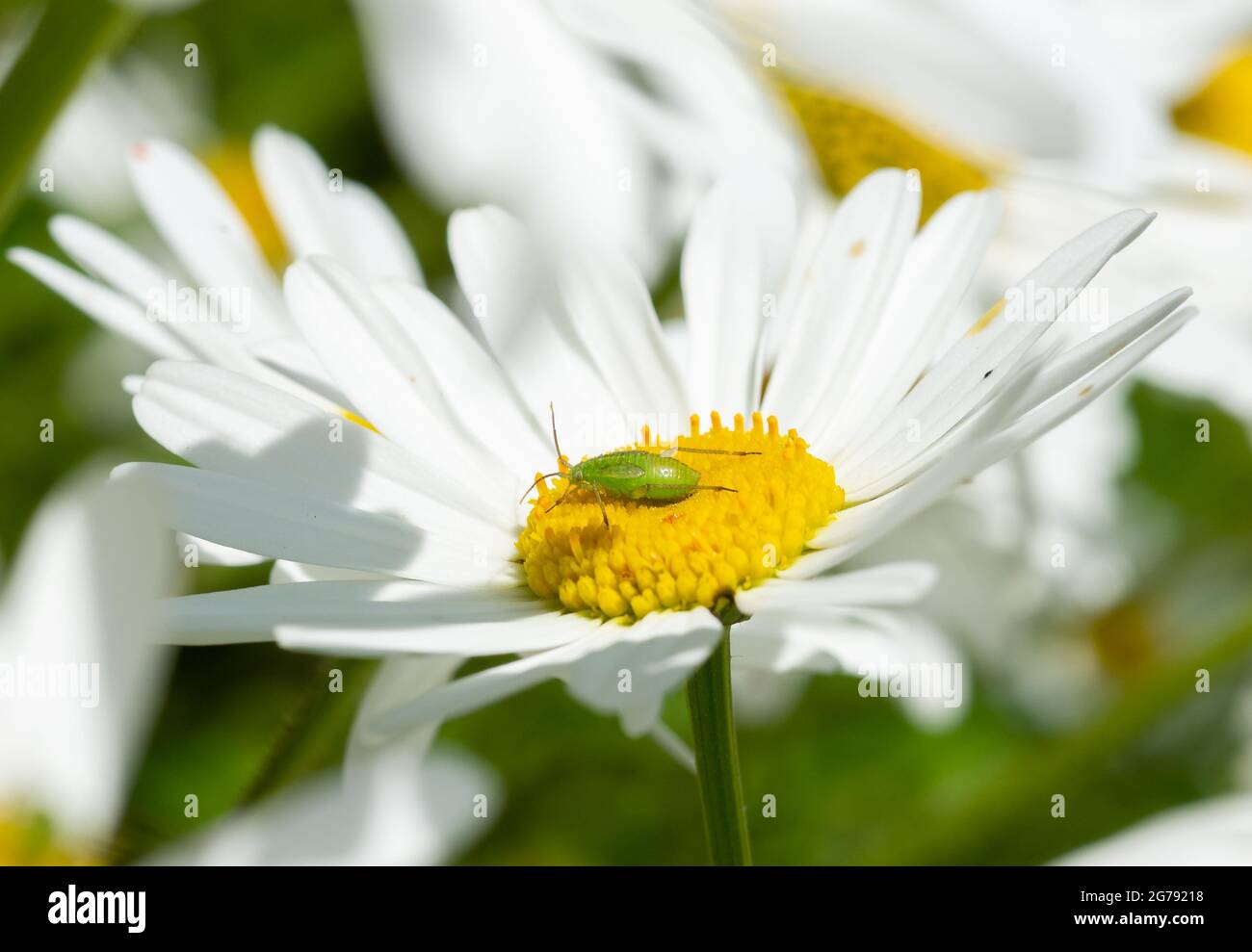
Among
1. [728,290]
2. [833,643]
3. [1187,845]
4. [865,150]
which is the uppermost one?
[865,150]

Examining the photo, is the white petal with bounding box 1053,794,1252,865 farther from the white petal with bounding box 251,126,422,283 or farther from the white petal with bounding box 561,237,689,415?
the white petal with bounding box 251,126,422,283

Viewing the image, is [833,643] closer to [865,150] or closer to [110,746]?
[110,746]

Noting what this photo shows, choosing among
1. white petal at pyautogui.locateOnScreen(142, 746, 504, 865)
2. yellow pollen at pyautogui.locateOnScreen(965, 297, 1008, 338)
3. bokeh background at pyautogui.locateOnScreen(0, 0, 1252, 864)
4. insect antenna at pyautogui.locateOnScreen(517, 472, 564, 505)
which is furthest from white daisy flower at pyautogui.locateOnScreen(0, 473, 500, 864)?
bokeh background at pyautogui.locateOnScreen(0, 0, 1252, 864)

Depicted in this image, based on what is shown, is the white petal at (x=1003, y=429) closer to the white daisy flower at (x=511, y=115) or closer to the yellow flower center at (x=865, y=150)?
the white daisy flower at (x=511, y=115)

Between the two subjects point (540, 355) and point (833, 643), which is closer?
point (833, 643)

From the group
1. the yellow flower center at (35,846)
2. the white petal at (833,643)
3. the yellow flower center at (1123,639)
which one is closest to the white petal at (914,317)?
the white petal at (833,643)

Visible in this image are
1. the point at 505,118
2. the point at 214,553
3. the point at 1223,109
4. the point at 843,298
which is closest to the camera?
the point at 505,118

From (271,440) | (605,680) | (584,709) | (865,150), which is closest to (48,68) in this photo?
(271,440)
